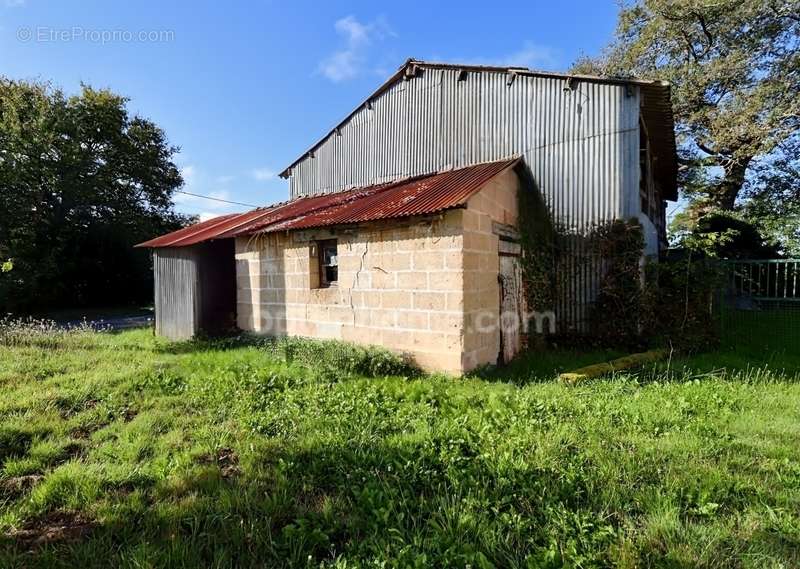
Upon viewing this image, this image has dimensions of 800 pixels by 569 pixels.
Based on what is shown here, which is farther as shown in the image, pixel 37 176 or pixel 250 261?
pixel 37 176

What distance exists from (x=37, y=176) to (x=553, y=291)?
24782mm

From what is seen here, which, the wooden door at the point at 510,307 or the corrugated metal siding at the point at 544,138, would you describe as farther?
the corrugated metal siding at the point at 544,138

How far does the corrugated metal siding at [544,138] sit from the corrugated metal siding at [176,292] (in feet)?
18.8

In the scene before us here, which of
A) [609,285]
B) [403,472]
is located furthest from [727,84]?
[403,472]

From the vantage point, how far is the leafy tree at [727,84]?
1521cm

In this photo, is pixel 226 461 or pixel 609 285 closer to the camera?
pixel 226 461

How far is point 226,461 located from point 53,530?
4.13ft

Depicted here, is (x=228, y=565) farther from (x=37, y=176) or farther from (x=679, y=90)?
(x=37, y=176)

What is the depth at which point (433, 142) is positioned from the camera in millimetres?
10852

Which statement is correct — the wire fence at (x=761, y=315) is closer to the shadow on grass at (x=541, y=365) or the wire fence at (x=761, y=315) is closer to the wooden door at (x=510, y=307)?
the shadow on grass at (x=541, y=365)

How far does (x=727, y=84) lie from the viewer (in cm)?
1669

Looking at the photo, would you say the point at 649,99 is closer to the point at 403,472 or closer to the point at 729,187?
the point at 403,472

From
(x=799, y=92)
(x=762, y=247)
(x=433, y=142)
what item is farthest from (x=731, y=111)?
(x=433, y=142)

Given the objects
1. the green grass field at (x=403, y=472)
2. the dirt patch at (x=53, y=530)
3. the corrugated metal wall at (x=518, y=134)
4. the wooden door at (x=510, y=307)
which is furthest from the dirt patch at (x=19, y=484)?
the corrugated metal wall at (x=518, y=134)
